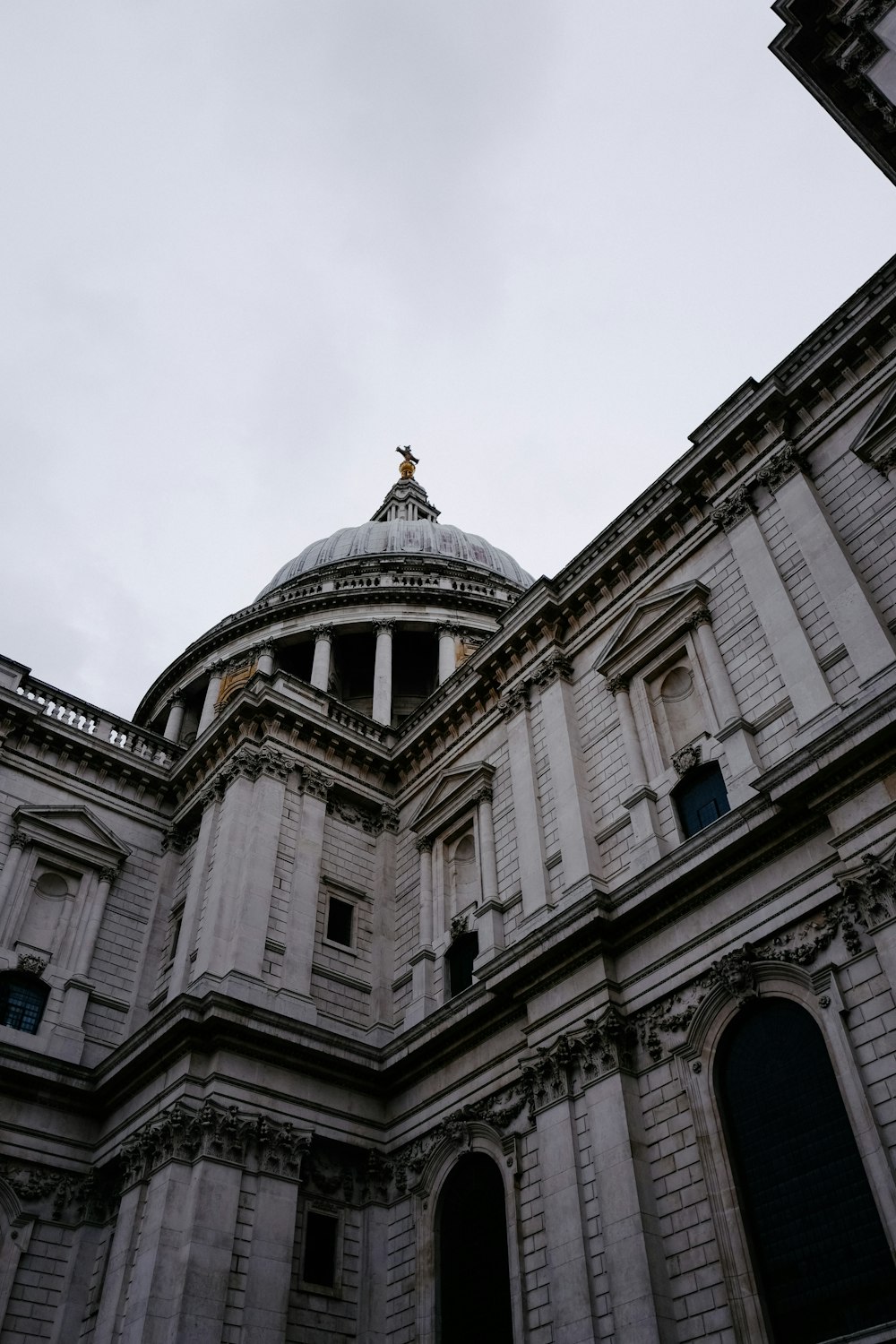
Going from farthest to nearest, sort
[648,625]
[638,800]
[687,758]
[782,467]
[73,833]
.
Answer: [73,833], [648,625], [782,467], [638,800], [687,758]

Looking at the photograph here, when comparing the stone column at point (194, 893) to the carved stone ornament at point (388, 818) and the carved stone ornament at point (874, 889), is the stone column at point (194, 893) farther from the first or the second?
the carved stone ornament at point (874, 889)

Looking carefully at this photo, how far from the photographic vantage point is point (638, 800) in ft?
65.4

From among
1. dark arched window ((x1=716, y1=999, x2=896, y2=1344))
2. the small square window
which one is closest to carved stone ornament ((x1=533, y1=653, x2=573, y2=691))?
the small square window

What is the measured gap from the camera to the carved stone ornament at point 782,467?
20469 millimetres

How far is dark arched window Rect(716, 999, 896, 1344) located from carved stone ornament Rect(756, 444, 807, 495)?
9.97 meters

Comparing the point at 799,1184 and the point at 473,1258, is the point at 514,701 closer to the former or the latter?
the point at 473,1258

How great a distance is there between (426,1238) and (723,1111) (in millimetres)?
7141

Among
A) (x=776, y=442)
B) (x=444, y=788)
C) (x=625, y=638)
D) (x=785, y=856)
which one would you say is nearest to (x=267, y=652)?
(x=444, y=788)

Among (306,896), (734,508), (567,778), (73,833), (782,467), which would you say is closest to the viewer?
(782,467)

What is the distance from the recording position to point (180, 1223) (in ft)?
59.1

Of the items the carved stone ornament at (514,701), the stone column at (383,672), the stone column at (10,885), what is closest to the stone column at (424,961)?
the carved stone ornament at (514,701)

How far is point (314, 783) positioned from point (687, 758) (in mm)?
10147

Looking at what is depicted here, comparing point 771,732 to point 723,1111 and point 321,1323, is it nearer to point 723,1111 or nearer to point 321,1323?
point 723,1111

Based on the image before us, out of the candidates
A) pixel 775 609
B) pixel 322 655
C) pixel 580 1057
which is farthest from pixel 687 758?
pixel 322 655
